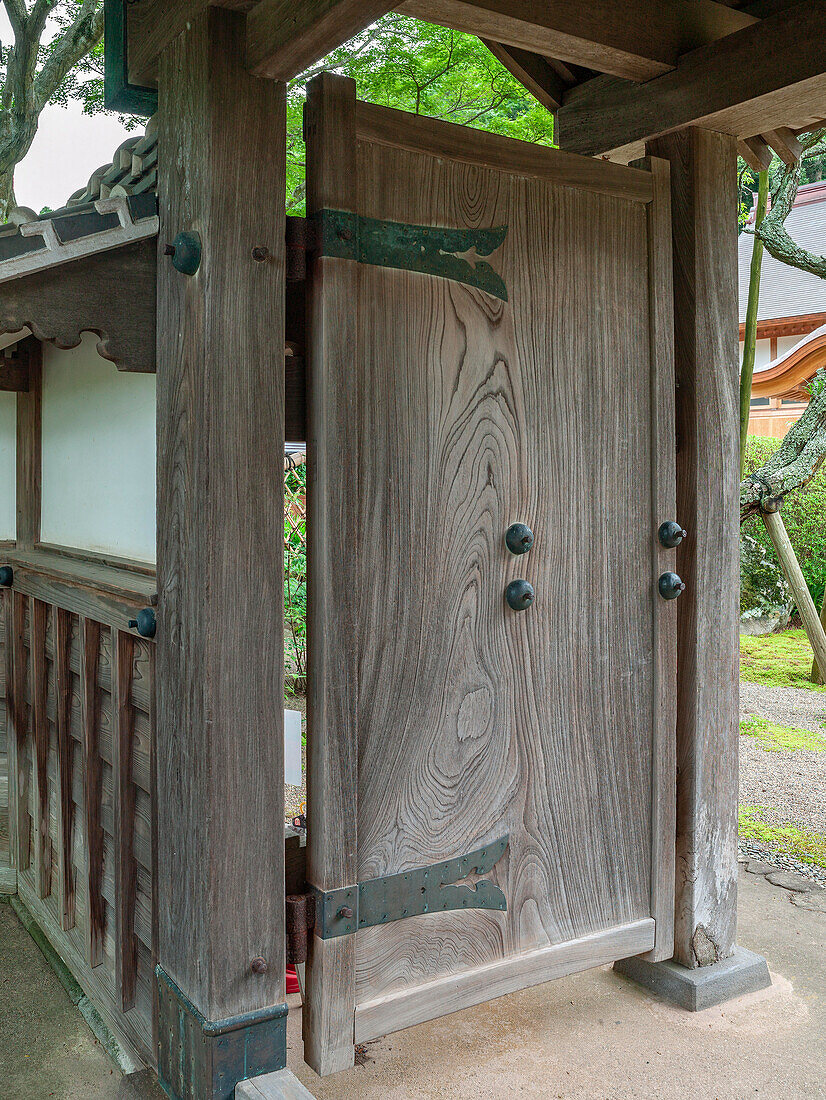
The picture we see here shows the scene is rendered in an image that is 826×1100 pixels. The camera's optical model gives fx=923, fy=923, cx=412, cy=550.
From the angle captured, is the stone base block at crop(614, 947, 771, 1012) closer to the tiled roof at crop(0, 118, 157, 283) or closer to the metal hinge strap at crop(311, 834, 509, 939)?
the metal hinge strap at crop(311, 834, 509, 939)

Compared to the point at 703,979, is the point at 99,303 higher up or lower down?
higher up

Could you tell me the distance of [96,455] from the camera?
7.73ft

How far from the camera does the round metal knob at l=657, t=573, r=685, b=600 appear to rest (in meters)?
2.24

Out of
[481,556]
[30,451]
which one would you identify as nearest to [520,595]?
[481,556]

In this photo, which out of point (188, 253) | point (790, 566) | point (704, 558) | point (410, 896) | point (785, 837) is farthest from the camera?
point (790, 566)

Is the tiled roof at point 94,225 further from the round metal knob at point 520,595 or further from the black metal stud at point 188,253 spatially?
the round metal knob at point 520,595

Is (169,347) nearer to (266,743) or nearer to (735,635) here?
(266,743)

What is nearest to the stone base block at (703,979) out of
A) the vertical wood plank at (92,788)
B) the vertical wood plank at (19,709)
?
the vertical wood plank at (92,788)

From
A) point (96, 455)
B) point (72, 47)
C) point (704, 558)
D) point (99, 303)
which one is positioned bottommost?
point (704, 558)

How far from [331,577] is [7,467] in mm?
1705

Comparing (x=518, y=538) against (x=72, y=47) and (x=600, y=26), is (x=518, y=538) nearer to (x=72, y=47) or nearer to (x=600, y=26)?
(x=600, y=26)

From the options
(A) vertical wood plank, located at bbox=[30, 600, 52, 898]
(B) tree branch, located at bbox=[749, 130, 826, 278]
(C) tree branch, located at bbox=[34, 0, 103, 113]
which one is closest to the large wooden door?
(A) vertical wood plank, located at bbox=[30, 600, 52, 898]

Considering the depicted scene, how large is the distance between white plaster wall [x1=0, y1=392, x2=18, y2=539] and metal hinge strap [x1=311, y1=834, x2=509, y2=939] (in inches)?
69.0

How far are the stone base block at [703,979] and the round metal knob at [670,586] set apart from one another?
94 cm
